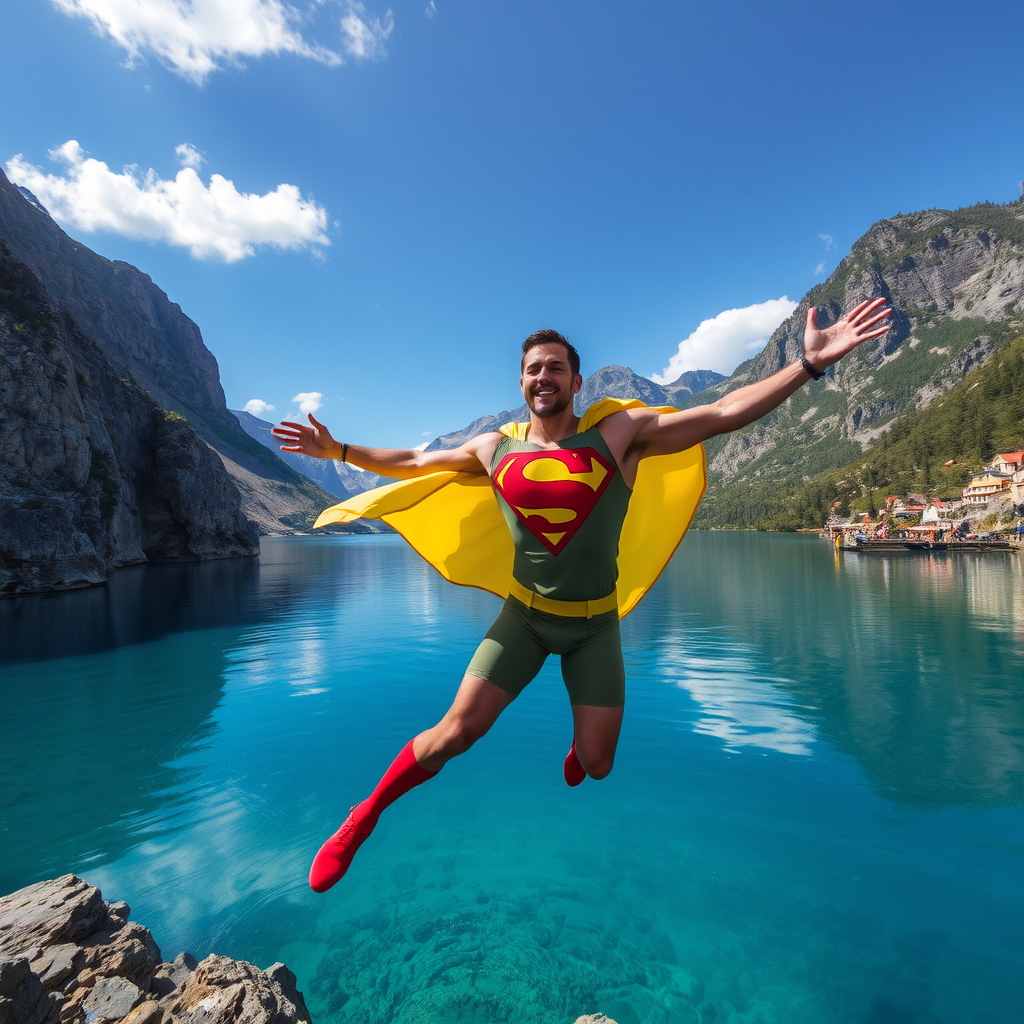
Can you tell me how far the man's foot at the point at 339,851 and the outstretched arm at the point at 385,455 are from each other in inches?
87.9

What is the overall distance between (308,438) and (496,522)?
1670 mm

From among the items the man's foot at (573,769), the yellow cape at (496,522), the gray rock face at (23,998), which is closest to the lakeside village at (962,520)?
the yellow cape at (496,522)

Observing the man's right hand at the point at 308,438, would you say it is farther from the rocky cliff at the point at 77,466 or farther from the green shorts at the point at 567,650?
the rocky cliff at the point at 77,466

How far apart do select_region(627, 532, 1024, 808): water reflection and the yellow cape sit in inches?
222

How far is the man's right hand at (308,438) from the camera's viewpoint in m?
3.74

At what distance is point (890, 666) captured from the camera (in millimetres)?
13578

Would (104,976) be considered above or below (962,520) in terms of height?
below

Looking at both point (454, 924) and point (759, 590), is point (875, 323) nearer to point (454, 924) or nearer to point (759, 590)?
point (454, 924)

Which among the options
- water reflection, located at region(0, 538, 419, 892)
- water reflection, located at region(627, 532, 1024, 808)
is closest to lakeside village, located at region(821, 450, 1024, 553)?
water reflection, located at region(627, 532, 1024, 808)

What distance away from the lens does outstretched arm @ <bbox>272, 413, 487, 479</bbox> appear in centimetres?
376

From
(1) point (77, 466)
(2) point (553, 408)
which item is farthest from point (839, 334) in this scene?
(1) point (77, 466)

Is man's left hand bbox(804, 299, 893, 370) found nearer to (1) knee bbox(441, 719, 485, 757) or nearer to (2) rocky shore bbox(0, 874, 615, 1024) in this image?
(1) knee bbox(441, 719, 485, 757)

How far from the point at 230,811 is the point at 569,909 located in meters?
4.40

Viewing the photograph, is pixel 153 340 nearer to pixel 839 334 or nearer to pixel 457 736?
pixel 457 736
